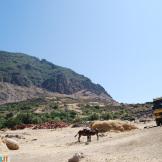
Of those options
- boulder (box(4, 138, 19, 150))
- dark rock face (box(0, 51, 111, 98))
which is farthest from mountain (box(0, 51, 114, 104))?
boulder (box(4, 138, 19, 150))

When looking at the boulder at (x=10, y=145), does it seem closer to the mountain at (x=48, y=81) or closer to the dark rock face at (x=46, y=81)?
the mountain at (x=48, y=81)

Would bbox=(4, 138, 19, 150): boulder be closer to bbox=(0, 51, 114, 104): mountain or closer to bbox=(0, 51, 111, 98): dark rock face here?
bbox=(0, 51, 114, 104): mountain

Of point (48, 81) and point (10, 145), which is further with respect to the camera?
point (48, 81)

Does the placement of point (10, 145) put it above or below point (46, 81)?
below

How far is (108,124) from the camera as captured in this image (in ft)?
114

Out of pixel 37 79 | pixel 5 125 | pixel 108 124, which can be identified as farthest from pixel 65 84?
pixel 108 124

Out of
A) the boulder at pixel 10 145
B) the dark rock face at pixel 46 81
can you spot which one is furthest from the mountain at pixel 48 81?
the boulder at pixel 10 145

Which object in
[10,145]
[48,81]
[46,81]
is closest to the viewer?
[10,145]

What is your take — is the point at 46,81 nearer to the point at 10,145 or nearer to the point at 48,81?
the point at 48,81

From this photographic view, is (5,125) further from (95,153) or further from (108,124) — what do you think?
(95,153)

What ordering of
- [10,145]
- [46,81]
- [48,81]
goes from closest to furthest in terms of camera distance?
1. [10,145]
2. [48,81]
3. [46,81]

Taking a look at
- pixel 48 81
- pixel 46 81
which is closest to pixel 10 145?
pixel 48 81

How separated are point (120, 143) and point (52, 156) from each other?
3739 millimetres

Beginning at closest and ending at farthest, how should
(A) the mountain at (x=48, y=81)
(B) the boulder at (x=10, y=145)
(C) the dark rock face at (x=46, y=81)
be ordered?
(B) the boulder at (x=10, y=145) → (A) the mountain at (x=48, y=81) → (C) the dark rock face at (x=46, y=81)
